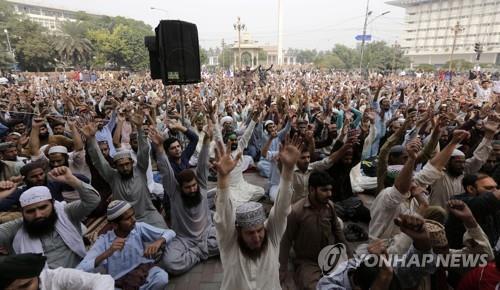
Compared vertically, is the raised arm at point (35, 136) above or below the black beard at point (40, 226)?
above

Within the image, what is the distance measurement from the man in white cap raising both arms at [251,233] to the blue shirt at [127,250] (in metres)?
1.05

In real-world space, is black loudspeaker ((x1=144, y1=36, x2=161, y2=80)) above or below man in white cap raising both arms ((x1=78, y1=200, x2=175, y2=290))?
above

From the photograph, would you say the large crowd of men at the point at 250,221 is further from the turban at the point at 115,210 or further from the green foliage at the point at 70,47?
the green foliage at the point at 70,47

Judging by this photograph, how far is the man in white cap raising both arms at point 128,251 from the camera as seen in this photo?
268 cm

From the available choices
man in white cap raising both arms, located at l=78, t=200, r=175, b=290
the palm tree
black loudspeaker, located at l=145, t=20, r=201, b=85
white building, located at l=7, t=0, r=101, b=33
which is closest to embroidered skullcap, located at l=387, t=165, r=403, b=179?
man in white cap raising both arms, located at l=78, t=200, r=175, b=290

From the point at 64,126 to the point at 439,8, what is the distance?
89.9m

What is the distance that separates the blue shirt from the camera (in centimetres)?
277

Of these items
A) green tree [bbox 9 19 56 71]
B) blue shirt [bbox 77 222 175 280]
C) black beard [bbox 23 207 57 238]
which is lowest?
blue shirt [bbox 77 222 175 280]

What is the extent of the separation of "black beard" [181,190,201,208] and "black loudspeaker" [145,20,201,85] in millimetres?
2634

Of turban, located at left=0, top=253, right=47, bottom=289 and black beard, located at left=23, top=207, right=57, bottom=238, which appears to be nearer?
turban, located at left=0, top=253, right=47, bottom=289

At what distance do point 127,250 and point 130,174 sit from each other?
3.67ft

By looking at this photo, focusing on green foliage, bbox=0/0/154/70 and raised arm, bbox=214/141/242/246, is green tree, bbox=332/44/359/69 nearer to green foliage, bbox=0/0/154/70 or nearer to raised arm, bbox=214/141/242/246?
green foliage, bbox=0/0/154/70

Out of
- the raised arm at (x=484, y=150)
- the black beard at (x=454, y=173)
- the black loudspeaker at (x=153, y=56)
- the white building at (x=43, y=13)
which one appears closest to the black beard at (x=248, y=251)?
the black beard at (x=454, y=173)

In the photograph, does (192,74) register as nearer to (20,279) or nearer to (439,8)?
(20,279)
